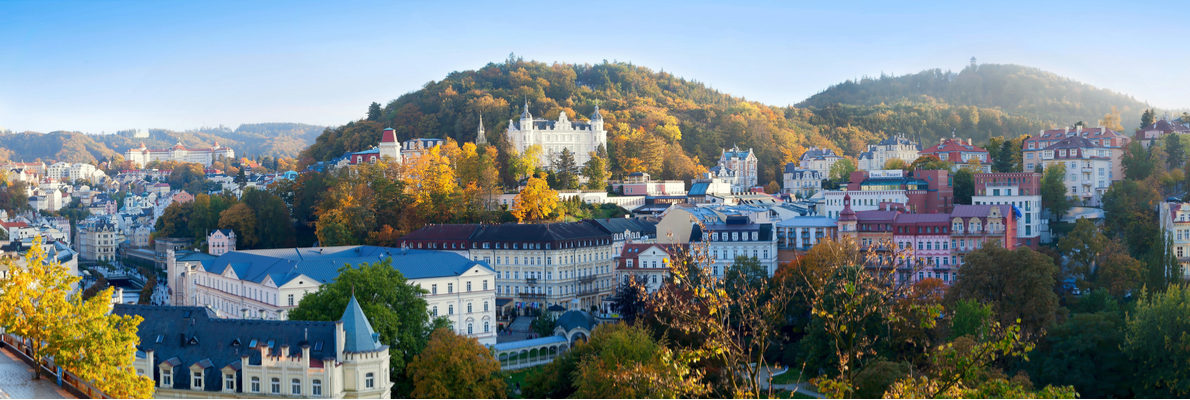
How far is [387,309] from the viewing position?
37750mm

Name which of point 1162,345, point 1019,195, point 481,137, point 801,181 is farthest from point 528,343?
point 801,181

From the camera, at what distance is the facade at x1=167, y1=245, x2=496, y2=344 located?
50.6 m

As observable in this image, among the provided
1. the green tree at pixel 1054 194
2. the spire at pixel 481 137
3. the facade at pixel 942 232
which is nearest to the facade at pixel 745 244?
the facade at pixel 942 232

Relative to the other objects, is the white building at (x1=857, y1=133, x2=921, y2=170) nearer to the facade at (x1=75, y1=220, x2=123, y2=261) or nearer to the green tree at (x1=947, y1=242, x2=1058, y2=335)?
the green tree at (x1=947, y1=242, x2=1058, y2=335)

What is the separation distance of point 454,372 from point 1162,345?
953 inches

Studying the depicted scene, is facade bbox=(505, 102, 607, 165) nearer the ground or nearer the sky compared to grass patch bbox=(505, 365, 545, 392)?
nearer the sky

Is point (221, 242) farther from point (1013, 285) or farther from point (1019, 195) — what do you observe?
point (1013, 285)

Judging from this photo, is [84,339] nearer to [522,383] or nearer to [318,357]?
[318,357]

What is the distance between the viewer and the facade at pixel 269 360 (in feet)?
101

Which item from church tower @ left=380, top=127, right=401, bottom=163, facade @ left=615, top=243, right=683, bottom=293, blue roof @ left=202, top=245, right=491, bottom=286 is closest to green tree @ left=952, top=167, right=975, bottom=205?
facade @ left=615, top=243, right=683, bottom=293

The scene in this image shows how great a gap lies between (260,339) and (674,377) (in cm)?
2059

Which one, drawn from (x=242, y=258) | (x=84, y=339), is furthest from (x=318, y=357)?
(x=242, y=258)

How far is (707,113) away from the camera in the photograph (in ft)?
384

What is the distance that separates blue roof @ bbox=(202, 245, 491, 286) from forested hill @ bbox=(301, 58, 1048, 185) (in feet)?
126
